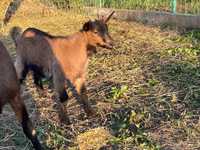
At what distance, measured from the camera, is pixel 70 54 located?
21.2 feet

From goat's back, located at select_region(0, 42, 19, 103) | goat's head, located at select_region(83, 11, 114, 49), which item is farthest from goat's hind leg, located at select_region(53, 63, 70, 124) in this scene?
goat's back, located at select_region(0, 42, 19, 103)

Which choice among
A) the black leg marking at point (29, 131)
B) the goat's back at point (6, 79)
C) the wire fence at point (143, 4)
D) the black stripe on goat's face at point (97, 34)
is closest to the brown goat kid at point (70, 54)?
the black stripe on goat's face at point (97, 34)

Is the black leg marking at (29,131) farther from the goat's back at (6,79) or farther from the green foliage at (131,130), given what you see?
the green foliage at (131,130)

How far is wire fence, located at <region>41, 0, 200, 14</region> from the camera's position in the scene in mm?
10898

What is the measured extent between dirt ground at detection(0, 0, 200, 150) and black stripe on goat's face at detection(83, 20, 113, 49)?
693 mm

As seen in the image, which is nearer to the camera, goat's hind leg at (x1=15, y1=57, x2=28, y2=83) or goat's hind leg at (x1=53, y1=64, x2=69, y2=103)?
goat's hind leg at (x1=53, y1=64, x2=69, y2=103)

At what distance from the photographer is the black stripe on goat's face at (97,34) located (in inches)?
254

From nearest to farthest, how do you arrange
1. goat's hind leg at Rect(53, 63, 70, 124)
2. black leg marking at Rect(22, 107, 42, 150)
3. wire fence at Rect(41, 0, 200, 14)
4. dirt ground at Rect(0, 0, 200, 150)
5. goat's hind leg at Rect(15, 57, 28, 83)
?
black leg marking at Rect(22, 107, 42, 150)
dirt ground at Rect(0, 0, 200, 150)
goat's hind leg at Rect(53, 63, 70, 124)
goat's hind leg at Rect(15, 57, 28, 83)
wire fence at Rect(41, 0, 200, 14)

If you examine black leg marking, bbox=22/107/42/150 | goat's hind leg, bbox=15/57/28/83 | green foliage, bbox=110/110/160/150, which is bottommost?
green foliage, bbox=110/110/160/150

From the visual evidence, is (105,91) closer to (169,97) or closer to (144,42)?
(169,97)

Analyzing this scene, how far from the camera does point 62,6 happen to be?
40.8ft

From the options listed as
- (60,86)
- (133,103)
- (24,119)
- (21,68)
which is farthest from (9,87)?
(21,68)

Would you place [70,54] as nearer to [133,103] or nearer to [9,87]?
[133,103]

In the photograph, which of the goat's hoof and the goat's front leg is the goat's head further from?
the goat's hoof
